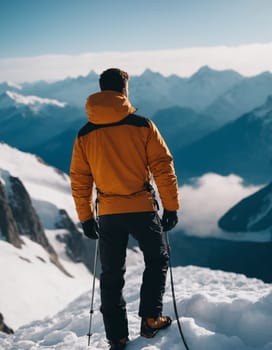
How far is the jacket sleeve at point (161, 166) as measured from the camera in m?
7.10

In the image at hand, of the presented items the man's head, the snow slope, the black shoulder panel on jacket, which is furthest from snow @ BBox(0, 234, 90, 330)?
the snow slope

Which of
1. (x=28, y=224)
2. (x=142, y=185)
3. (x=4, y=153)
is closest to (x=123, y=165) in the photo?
(x=142, y=185)

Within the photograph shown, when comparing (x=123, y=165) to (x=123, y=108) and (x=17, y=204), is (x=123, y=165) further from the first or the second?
(x=17, y=204)

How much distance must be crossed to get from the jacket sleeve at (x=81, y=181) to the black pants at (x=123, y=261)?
0.39 meters

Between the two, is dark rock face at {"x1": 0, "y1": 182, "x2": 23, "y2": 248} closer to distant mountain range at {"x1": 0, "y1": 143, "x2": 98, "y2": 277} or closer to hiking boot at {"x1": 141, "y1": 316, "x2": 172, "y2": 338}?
distant mountain range at {"x1": 0, "y1": 143, "x2": 98, "y2": 277}

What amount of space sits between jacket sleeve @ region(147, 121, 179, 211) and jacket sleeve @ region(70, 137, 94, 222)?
1104mm

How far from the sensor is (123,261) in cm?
757

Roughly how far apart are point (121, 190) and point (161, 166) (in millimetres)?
759

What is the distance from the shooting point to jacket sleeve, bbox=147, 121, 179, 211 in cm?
710

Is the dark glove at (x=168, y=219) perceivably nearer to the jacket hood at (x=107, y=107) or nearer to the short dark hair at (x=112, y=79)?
the jacket hood at (x=107, y=107)

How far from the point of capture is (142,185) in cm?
742

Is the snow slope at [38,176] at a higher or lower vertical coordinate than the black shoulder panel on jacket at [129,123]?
higher

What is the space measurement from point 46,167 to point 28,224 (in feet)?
248

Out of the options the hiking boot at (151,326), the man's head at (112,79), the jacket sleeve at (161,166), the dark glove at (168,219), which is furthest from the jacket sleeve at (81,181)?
the hiking boot at (151,326)
